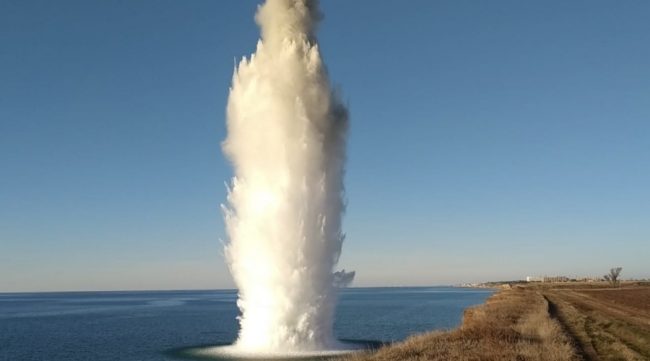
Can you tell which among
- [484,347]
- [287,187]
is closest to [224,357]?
[287,187]

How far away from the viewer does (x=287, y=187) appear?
40.5m

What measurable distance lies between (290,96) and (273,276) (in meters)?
11.7

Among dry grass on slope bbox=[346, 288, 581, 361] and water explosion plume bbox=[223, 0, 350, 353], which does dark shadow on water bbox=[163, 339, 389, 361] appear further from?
dry grass on slope bbox=[346, 288, 581, 361]

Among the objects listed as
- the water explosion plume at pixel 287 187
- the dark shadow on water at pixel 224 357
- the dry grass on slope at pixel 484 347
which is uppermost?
the water explosion plume at pixel 287 187

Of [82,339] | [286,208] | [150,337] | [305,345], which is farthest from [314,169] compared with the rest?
[82,339]

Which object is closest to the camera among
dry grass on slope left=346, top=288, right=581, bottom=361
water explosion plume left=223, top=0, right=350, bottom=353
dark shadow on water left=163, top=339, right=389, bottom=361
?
dry grass on slope left=346, top=288, right=581, bottom=361

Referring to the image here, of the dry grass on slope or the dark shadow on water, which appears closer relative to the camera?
the dry grass on slope

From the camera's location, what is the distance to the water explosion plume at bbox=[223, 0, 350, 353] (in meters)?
40.2

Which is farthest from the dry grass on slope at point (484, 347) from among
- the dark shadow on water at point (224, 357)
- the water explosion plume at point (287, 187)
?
the water explosion plume at point (287, 187)

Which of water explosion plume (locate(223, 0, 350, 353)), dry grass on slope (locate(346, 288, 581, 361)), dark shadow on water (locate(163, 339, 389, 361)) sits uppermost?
water explosion plume (locate(223, 0, 350, 353))

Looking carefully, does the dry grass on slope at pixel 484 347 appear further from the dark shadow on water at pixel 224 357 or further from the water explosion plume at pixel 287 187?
the water explosion plume at pixel 287 187

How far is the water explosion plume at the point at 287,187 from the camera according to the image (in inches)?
1583

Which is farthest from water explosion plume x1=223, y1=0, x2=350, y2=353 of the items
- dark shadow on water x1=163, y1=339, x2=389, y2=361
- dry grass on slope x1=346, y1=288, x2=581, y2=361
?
dry grass on slope x1=346, y1=288, x2=581, y2=361

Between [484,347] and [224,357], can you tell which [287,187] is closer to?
[224,357]
